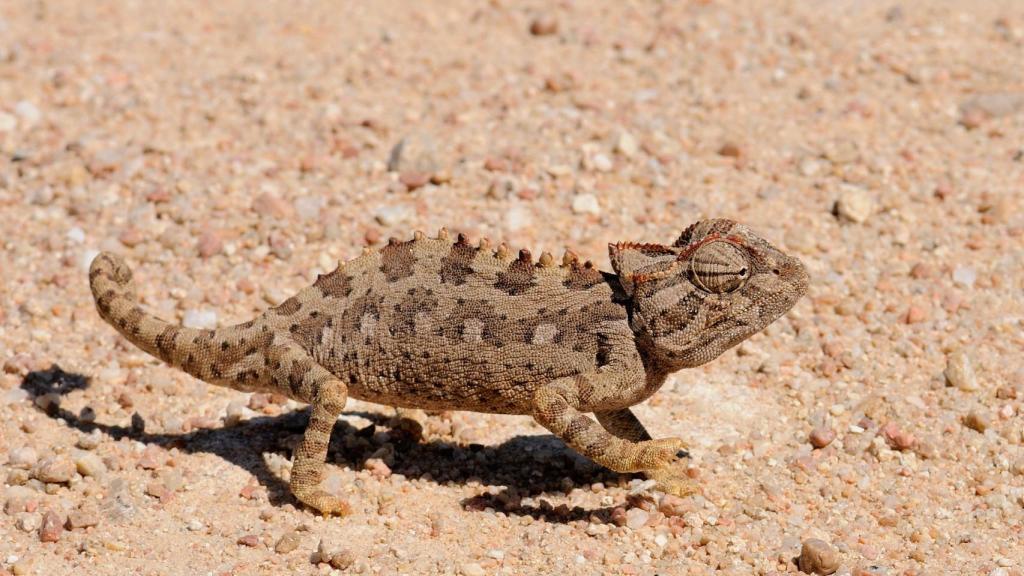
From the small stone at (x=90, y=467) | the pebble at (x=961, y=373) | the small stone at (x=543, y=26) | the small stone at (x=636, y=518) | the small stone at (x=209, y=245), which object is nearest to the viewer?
the small stone at (x=636, y=518)


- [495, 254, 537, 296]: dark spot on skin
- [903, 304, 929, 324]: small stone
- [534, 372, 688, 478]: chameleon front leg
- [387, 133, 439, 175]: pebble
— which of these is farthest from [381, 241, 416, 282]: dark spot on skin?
[903, 304, 929, 324]: small stone

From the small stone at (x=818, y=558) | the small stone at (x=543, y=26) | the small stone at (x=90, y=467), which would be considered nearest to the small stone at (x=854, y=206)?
the small stone at (x=818, y=558)

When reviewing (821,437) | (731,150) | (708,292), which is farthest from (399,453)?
(731,150)

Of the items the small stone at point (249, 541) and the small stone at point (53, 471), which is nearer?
the small stone at point (249, 541)

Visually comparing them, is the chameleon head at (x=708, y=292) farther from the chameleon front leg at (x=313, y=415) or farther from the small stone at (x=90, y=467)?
the small stone at (x=90, y=467)

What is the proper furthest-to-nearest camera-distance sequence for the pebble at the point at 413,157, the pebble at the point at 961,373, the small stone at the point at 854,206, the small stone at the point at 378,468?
the pebble at the point at 413,157 < the small stone at the point at 854,206 < the pebble at the point at 961,373 < the small stone at the point at 378,468

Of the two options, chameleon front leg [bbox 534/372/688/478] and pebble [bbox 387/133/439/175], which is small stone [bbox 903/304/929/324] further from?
pebble [bbox 387/133/439/175]

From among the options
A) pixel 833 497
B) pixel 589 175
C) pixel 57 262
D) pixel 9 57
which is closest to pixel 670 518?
pixel 833 497
